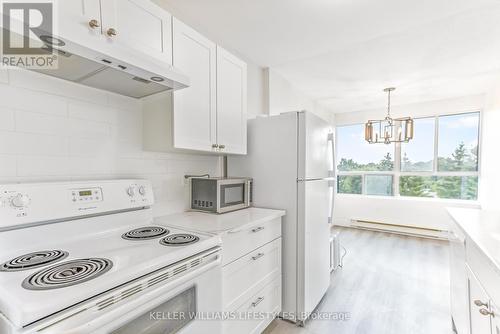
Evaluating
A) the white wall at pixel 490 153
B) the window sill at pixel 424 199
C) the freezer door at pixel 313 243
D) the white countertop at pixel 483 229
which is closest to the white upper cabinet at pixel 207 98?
the freezer door at pixel 313 243

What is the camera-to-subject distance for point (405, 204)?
176 inches

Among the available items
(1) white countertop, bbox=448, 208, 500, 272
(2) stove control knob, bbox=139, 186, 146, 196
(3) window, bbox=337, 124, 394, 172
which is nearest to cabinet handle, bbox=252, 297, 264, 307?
(2) stove control knob, bbox=139, 186, 146, 196

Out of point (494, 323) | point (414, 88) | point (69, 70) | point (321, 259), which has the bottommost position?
point (321, 259)

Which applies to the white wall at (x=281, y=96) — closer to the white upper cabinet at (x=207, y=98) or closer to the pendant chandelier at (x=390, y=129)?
the white upper cabinet at (x=207, y=98)

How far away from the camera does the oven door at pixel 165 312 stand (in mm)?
695

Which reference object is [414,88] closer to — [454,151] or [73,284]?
[454,151]

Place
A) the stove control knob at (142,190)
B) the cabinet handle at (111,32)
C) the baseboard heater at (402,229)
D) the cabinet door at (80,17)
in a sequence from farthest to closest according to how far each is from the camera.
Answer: the baseboard heater at (402,229), the stove control knob at (142,190), the cabinet handle at (111,32), the cabinet door at (80,17)

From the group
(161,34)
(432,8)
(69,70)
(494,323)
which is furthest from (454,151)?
(69,70)

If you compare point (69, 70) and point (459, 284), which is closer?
point (69, 70)

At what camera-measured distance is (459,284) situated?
1.57 metres

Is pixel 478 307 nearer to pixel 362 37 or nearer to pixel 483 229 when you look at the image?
pixel 483 229

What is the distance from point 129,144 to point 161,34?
693mm

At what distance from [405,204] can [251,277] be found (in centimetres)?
404

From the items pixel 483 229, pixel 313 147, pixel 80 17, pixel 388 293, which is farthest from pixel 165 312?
pixel 388 293
